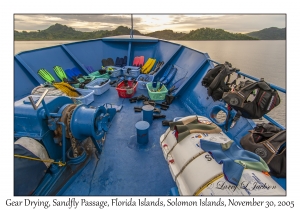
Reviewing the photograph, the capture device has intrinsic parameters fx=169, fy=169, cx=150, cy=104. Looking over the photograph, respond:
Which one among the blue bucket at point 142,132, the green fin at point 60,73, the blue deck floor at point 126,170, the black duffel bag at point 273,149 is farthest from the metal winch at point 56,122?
the green fin at point 60,73

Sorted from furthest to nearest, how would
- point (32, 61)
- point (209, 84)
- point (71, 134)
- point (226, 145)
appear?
1. point (32, 61)
2. point (209, 84)
3. point (71, 134)
4. point (226, 145)

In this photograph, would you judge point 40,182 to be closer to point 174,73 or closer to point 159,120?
point 159,120

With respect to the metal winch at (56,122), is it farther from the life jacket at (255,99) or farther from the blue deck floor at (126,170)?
the life jacket at (255,99)

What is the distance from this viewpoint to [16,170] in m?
1.76

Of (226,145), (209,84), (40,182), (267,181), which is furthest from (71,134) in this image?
(209,84)

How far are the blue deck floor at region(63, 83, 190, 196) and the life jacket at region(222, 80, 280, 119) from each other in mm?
1382

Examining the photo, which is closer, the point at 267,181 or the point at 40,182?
the point at 267,181

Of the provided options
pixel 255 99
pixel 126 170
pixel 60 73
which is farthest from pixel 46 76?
pixel 255 99

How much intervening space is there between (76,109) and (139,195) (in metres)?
1.44

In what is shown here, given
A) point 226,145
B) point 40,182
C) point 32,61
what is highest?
point 32,61

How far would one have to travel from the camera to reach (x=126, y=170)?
2.56m

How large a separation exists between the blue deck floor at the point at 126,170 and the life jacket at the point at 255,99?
1.38 metres

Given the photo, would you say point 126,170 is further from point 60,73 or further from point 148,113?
point 60,73

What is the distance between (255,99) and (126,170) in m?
2.06
